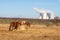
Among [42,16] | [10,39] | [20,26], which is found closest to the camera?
[10,39]

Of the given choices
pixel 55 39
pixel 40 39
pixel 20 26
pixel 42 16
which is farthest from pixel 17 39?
pixel 42 16

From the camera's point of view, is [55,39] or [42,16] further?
[42,16]

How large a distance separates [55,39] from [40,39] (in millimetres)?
1213

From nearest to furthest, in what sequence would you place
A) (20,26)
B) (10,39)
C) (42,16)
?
(10,39)
(20,26)
(42,16)

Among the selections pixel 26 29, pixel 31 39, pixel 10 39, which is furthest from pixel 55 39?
pixel 26 29

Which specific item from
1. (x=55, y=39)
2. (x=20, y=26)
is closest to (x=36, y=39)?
(x=55, y=39)

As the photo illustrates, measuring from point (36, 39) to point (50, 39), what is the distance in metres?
1.14

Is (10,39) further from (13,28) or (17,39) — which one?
(13,28)

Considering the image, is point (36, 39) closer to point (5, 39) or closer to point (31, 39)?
point (31, 39)

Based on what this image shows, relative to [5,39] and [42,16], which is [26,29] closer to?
[5,39]

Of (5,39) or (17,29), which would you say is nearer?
(5,39)

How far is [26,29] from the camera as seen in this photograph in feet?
95.2

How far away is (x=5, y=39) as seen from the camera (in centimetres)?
1931

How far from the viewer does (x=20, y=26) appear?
2884 centimetres
